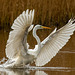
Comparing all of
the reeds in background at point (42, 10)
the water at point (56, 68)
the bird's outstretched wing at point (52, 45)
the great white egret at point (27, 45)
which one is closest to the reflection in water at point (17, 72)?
the water at point (56, 68)

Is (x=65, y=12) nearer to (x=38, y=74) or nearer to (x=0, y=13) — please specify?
(x=0, y=13)

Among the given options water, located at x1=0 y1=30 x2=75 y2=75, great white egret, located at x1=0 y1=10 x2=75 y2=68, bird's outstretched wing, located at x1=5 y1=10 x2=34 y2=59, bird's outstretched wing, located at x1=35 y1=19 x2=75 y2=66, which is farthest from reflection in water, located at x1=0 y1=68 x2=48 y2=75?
bird's outstretched wing, located at x1=35 y1=19 x2=75 y2=66

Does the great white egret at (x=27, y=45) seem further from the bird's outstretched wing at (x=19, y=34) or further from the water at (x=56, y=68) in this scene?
the water at (x=56, y=68)

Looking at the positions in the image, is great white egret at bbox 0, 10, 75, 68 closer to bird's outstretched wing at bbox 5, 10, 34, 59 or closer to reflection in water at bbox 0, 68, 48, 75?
bird's outstretched wing at bbox 5, 10, 34, 59

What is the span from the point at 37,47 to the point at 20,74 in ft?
3.61

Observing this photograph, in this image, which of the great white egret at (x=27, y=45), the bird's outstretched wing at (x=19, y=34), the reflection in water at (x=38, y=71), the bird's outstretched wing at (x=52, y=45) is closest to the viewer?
the bird's outstretched wing at (x=19, y=34)

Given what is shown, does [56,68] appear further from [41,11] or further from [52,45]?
[41,11]

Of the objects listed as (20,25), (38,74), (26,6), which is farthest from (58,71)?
(26,6)

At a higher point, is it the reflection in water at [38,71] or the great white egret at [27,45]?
the great white egret at [27,45]

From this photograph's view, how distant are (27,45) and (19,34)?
64 cm

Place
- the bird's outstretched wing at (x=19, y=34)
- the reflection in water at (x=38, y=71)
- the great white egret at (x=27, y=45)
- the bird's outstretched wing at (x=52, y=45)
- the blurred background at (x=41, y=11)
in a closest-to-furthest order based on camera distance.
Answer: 1. the bird's outstretched wing at (x=19, y=34)
2. the reflection in water at (x=38, y=71)
3. the great white egret at (x=27, y=45)
4. the bird's outstretched wing at (x=52, y=45)
5. the blurred background at (x=41, y=11)

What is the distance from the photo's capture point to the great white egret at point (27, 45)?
8016 millimetres

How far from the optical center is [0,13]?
53.6 ft

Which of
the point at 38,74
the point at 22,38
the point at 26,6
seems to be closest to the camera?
the point at 38,74
